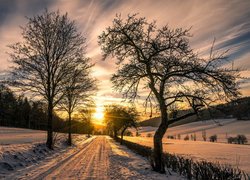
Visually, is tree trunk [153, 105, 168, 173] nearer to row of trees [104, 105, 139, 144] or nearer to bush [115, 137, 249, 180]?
bush [115, 137, 249, 180]

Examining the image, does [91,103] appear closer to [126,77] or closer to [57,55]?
[57,55]

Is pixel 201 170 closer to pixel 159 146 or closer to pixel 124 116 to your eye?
pixel 159 146

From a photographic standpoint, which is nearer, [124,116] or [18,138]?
[18,138]

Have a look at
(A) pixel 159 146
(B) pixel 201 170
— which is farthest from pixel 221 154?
(B) pixel 201 170

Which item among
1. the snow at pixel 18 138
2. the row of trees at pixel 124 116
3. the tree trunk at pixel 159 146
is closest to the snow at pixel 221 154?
the tree trunk at pixel 159 146

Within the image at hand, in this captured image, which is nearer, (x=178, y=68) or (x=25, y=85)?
(x=178, y=68)

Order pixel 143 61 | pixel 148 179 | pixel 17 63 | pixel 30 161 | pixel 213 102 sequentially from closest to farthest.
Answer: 1. pixel 148 179
2. pixel 213 102
3. pixel 143 61
4. pixel 30 161
5. pixel 17 63

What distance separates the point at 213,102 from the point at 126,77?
498cm

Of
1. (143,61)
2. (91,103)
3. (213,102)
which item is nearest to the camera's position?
(213,102)

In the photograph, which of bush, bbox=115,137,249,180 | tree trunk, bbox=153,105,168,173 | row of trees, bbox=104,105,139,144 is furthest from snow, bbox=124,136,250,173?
row of trees, bbox=104,105,139,144

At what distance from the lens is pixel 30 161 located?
1672 centimetres

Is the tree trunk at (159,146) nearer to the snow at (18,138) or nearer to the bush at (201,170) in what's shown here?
the bush at (201,170)

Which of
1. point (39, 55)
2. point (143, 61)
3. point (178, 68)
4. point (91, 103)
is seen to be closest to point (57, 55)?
point (39, 55)

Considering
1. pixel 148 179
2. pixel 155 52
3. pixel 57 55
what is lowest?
pixel 148 179
